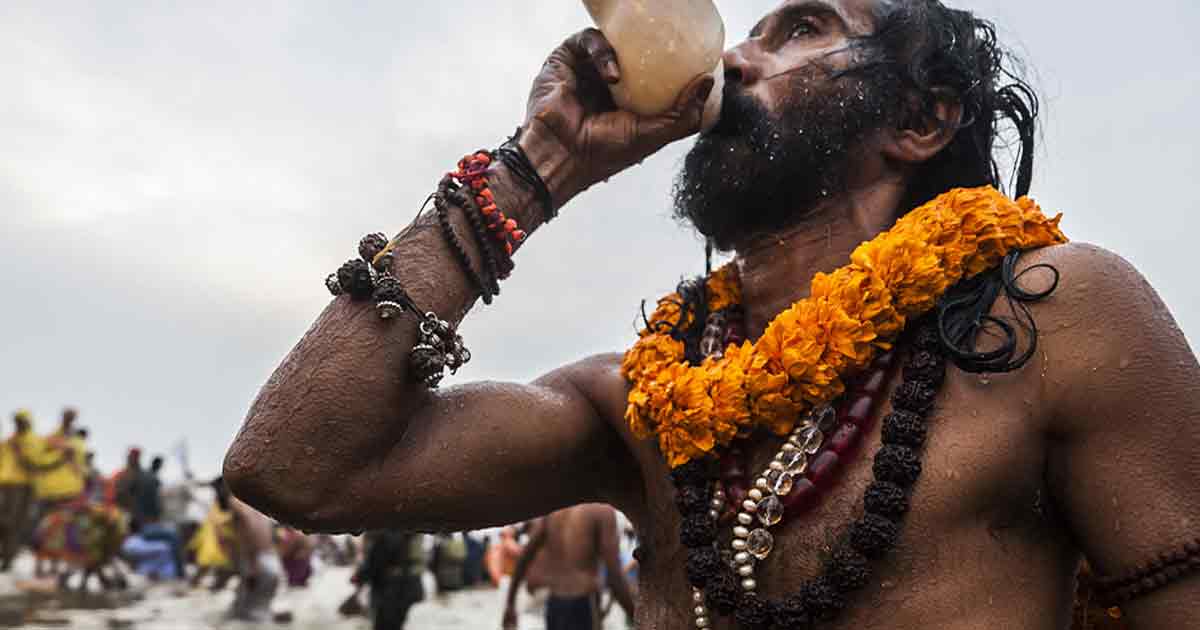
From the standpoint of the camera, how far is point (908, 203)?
2.55 metres

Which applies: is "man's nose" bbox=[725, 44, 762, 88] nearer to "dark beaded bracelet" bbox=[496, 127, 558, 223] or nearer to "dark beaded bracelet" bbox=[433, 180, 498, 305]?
Result: "dark beaded bracelet" bbox=[496, 127, 558, 223]

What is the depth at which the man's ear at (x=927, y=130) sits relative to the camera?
2.48m

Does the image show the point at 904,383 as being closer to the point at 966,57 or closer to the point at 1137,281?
the point at 1137,281

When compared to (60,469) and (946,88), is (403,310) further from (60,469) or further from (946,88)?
(60,469)

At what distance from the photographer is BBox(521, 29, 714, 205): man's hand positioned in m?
2.35

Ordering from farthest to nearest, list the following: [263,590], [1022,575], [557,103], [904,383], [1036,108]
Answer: [263,590] → [1036,108] → [557,103] → [904,383] → [1022,575]

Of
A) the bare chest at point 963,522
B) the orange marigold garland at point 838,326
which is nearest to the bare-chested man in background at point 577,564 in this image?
the orange marigold garland at point 838,326

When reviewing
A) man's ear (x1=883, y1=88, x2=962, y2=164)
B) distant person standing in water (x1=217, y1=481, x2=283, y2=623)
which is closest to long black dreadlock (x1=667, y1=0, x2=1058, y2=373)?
man's ear (x1=883, y1=88, x2=962, y2=164)

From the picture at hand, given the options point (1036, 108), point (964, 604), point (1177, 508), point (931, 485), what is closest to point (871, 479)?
point (931, 485)

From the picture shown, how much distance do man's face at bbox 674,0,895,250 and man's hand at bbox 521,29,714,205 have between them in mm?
141

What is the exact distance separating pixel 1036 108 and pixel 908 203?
0.54 meters

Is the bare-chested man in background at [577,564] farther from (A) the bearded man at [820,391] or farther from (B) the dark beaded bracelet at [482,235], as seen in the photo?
(B) the dark beaded bracelet at [482,235]

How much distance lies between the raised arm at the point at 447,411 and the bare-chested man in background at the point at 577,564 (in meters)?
5.48

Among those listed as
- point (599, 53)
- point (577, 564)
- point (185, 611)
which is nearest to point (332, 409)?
point (599, 53)
